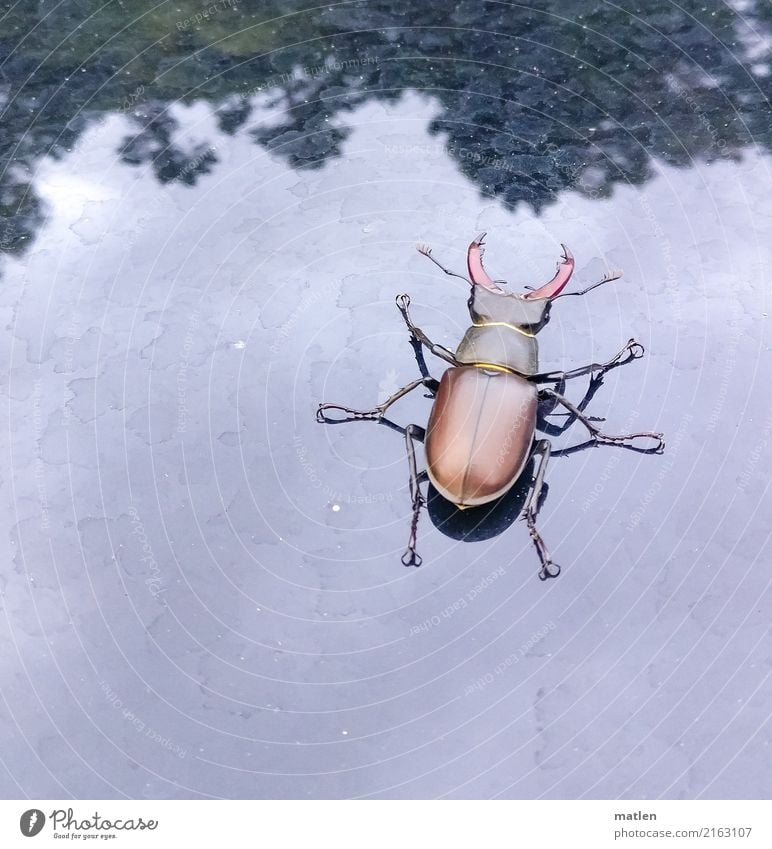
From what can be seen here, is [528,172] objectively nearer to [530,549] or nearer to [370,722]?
[530,549]

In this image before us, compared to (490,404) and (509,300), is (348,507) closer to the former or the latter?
(490,404)

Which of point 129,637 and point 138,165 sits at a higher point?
point 138,165

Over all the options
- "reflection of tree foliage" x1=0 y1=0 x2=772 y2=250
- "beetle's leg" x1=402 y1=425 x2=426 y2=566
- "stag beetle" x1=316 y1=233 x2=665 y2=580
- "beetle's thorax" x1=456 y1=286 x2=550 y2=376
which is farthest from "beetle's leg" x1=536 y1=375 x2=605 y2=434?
"reflection of tree foliage" x1=0 y1=0 x2=772 y2=250

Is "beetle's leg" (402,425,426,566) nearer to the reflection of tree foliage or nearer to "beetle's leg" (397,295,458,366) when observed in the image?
"beetle's leg" (397,295,458,366)

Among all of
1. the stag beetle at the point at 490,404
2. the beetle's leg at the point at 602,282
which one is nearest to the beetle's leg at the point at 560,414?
the stag beetle at the point at 490,404
